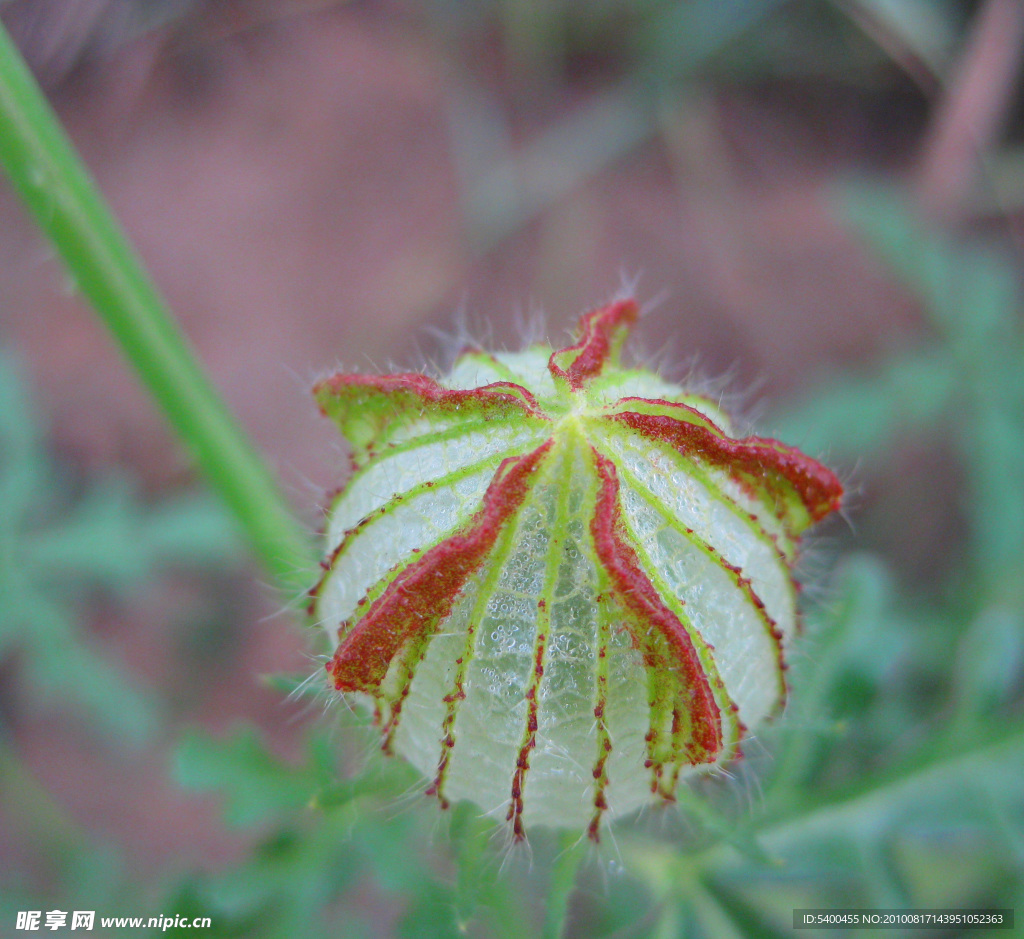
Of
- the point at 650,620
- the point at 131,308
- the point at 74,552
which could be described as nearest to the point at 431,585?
the point at 650,620

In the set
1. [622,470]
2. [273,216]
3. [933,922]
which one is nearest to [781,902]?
[933,922]

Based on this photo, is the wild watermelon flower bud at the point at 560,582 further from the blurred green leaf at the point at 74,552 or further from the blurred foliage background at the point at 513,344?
the blurred green leaf at the point at 74,552

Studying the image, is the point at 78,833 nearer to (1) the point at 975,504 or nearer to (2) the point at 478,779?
(2) the point at 478,779

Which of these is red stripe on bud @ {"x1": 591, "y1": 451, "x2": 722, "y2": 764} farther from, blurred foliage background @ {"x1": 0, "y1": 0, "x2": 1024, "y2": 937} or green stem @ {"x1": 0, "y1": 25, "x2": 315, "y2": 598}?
blurred foliage background @ {"x1": 0, "y1": 0, "x2": 1024, "y2": 937}

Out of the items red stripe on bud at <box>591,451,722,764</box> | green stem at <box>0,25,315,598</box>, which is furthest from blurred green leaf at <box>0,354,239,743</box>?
red stripe on bud at <box>591,451,722,764</box>

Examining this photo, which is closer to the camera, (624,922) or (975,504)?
(624,922)

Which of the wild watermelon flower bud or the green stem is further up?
the green stem

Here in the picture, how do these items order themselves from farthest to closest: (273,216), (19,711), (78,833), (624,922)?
(273,216) → (19,711) → (78,833) → (624,922)

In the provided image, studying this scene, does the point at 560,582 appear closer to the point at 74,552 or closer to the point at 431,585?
the point at 431,585

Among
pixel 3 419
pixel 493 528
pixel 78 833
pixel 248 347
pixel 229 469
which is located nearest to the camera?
pixel 493 528
